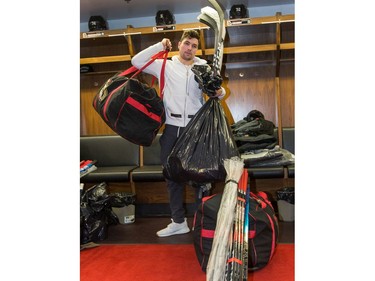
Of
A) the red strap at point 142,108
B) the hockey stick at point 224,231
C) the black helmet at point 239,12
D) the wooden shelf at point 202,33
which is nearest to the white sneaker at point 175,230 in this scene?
the red strap at point 142,108

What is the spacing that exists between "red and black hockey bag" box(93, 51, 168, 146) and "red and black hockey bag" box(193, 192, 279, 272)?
0.56 m

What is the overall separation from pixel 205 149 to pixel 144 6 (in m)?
2.72

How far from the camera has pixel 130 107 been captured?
1866mm

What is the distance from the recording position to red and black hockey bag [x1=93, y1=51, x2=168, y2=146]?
184 centimetres

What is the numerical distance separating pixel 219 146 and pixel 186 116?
1.39ft

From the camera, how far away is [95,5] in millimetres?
3902

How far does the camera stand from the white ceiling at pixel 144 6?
150 inches

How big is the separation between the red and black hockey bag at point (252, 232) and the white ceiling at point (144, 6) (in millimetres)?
2767

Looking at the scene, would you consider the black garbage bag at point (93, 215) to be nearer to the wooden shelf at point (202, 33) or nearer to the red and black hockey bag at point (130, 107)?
the red and black hockey bag at point (130, 107)

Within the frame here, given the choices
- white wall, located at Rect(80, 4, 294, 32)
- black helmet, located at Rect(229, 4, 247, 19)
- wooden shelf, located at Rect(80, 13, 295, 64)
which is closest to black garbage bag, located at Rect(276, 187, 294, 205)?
wooden shelf, located at Rect(80, 13, 295, 64)
